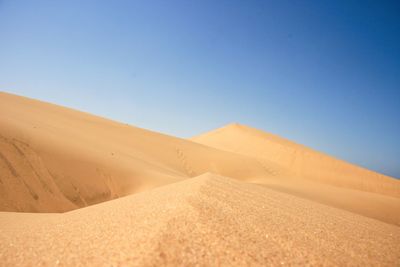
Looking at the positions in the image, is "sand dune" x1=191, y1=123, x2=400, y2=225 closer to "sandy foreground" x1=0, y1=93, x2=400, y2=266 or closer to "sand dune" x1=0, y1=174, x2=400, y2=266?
"sandy foreground" x1=0, y1=93, x2=400, y2=266

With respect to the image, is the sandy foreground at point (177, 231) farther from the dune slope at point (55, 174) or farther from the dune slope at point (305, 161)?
the dune slope at point (305, 161)

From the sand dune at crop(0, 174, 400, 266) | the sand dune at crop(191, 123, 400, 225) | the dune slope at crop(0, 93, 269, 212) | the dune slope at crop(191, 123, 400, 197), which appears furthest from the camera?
the dune slope at crop(191, 123, 400, 197)

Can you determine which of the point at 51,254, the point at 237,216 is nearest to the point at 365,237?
the point at 237,216

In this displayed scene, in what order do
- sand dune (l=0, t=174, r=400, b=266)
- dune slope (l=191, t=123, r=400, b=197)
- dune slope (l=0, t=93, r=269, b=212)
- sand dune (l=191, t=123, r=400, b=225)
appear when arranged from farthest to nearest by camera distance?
dune slope (l=191, t=123, r=400, b=197) < sand dune (l=191, t=123, r=400, b=225) < dune slope (l=0, t=93, r=269, b=212) < sand dune (l=0, t=174, r=400, b=266)

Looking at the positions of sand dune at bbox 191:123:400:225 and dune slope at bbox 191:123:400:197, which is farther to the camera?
dune slope at bbox 191:123:400:197

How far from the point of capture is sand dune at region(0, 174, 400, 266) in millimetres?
1408

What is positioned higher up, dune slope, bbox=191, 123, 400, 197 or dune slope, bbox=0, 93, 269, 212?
dune slope, bbox=191, 123, 400, 197

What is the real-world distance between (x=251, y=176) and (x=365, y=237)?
1113 cm

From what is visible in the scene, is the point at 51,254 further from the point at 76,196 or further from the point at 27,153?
the point at 27,153

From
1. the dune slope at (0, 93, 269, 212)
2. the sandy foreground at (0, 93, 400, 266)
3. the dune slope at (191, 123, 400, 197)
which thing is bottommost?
the dune slope at (0, 93, 269, 212)

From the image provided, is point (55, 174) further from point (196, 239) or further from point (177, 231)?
point (196, 239)

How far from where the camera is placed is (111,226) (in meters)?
1.92

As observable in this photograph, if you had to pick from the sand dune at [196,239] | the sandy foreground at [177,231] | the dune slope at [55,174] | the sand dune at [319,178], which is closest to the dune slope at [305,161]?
the sand dune at [319,178]

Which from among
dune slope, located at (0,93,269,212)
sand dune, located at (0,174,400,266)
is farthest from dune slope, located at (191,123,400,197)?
sand dune, located at (0,174,400,266)
